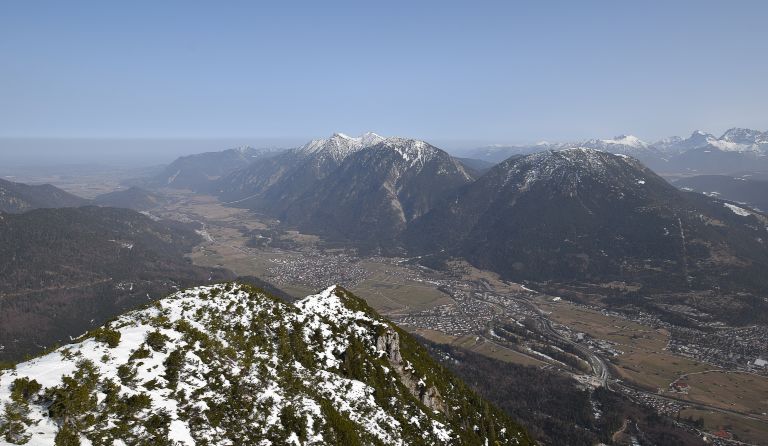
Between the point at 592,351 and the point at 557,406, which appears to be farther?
the point at 592,351

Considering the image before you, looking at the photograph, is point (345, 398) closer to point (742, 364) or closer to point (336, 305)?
point (336, 305)

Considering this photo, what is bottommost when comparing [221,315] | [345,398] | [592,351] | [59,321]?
[592,351]

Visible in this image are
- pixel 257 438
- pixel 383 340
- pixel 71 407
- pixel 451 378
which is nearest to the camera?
pixel 71 407

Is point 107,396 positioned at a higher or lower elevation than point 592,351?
higher

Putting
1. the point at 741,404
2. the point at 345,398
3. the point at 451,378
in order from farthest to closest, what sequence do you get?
the point at 741,404, the point at 451,378, the point at 345,398

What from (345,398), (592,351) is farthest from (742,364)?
(345,398)

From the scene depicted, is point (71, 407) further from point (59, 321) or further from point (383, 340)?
point (59, 321)

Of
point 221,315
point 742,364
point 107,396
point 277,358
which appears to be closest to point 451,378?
point 277,358
